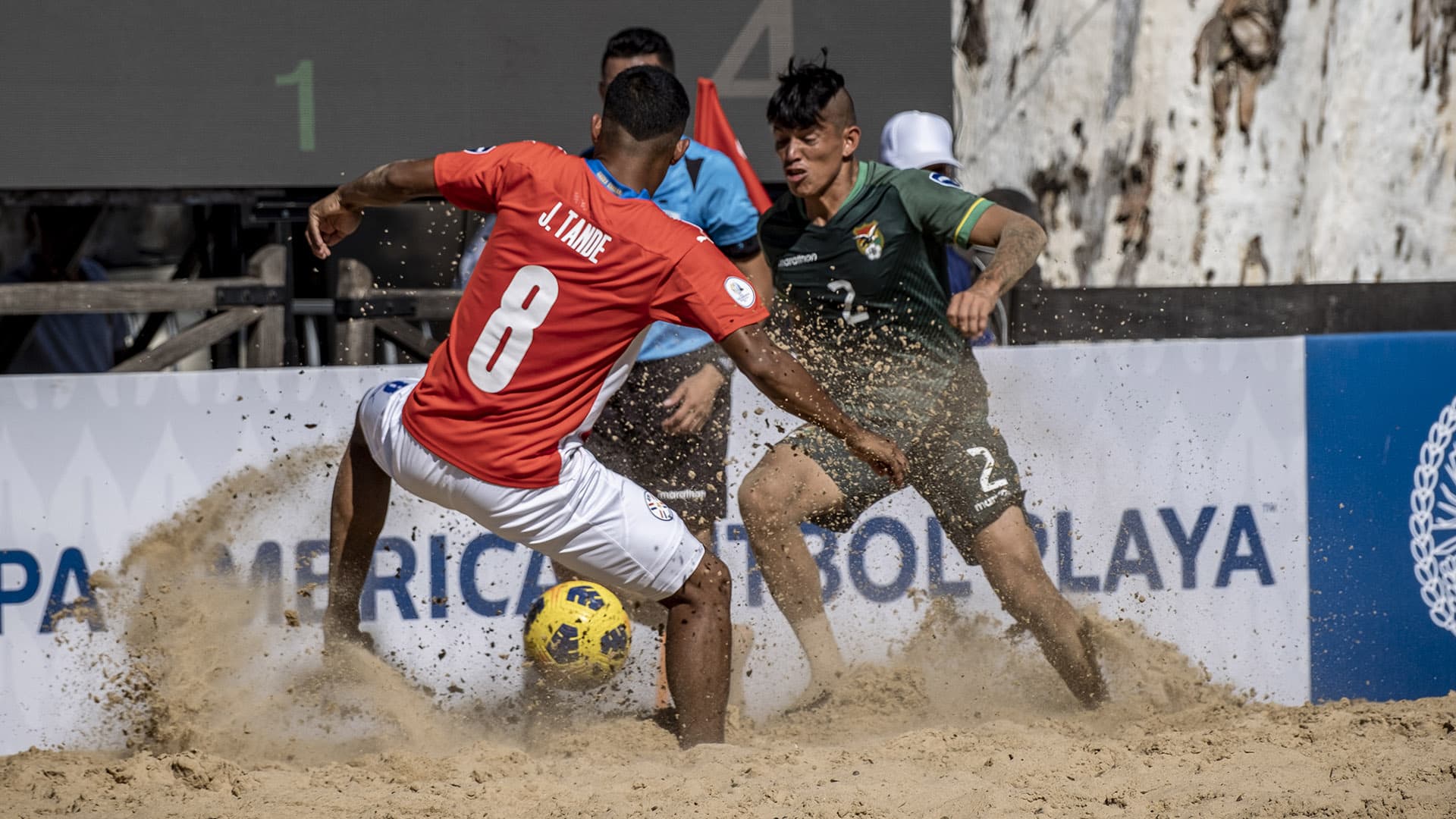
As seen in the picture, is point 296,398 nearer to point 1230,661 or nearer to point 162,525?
point 162,525

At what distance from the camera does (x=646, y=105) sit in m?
4.18

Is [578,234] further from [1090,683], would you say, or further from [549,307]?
[1090,683]

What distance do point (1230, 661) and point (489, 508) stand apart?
3317mm

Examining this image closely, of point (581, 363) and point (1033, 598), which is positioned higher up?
point (581, 363)

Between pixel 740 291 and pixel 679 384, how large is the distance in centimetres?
126

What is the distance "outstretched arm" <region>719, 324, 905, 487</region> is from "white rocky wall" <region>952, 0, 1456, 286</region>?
364 centimetres

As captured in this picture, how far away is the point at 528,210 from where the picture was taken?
411 cm

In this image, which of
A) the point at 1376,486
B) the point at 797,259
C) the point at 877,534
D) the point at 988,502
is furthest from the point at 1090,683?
the point at 797,259

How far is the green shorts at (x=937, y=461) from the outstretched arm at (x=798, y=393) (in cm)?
90

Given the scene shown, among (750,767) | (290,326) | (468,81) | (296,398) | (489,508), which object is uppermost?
(468,81)

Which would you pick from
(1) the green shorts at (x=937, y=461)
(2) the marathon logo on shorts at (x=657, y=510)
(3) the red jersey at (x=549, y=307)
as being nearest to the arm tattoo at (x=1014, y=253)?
(1) the green shorts at (x=937, y=461)

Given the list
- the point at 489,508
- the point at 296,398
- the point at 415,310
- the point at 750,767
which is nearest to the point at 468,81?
the point at 415,310

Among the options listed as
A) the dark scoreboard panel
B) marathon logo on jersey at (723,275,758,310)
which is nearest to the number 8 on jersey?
marathon logo on jersey at (723,275,758,310)

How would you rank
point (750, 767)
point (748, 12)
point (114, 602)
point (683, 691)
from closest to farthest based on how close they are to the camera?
1. point (750, 767)
2. point (683, 691)
3. point (114, 602)
4. point (748, 12)
